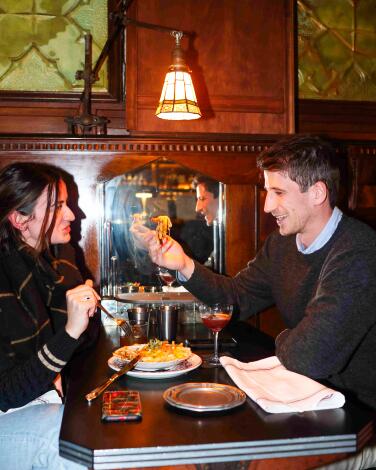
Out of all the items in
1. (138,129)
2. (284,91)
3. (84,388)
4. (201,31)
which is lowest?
(84,388)

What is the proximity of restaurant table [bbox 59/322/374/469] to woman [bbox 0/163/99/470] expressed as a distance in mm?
205

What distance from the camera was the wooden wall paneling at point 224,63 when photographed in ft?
9.04

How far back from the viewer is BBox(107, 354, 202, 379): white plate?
1604 millimetres

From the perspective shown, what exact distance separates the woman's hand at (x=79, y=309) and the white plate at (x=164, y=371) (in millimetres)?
149

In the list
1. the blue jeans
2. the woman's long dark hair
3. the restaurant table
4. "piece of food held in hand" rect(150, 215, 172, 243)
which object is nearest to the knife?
the restaurant table

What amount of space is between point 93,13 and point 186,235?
1.27 meters

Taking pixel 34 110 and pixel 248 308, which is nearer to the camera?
pixel 248 308

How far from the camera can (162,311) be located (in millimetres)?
2033

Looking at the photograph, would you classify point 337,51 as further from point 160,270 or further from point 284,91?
point 160,270

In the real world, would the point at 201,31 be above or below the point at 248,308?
above

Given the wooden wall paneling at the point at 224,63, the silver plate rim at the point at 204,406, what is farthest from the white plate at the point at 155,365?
the wooden wall paneling at the point at 224,63

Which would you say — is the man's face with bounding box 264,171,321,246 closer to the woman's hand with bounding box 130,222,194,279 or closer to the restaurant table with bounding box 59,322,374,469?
the woman's hand with bounding box 130,222,194,279

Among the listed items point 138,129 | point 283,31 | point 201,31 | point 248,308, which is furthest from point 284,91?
point 248,308

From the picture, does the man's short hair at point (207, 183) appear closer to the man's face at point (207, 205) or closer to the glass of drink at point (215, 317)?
the man's face at point (207, 205)
